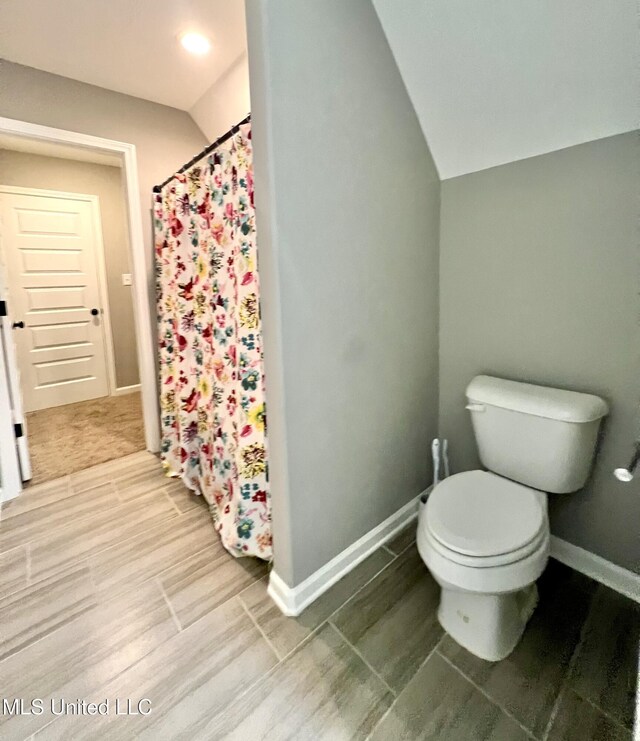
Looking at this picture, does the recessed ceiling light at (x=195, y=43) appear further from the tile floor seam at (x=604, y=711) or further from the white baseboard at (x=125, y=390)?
the white baseboard at (x=125, y=390)

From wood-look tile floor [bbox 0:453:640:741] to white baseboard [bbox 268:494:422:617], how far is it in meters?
0.03

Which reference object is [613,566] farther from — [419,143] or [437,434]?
[419,143]

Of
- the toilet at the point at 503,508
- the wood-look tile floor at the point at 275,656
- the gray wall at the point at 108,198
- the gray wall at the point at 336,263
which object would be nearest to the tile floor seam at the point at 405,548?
the wood-look tile floor at the point at 275,656

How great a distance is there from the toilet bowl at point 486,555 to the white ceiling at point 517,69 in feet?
4.13

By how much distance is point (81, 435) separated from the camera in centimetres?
284

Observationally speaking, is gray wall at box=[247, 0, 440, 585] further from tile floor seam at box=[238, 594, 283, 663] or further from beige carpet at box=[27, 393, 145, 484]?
beige carpet at box=[27, 393, 145, 484]

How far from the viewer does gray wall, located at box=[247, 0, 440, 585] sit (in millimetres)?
1038

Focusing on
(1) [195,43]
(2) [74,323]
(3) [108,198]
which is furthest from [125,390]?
(1) [195,43]

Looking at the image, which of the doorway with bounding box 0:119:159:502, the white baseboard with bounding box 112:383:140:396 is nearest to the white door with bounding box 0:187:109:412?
the doorway with bounding box 0:119:159:502

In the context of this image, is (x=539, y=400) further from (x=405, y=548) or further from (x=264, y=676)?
(x=264, y=676)

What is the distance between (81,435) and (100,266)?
71.8 inches

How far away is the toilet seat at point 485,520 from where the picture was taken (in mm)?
1014

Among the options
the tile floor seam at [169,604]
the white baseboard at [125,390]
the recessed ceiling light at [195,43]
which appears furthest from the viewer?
the white baseboard at [125,390]

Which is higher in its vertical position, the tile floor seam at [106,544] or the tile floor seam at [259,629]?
the tile floor seam at [106,544]
